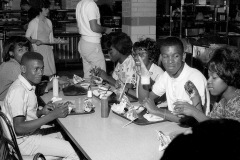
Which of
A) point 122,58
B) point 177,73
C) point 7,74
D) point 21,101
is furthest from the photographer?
point 122,58

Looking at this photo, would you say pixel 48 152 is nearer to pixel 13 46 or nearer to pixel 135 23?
pixel 13 46

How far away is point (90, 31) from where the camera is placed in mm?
4812

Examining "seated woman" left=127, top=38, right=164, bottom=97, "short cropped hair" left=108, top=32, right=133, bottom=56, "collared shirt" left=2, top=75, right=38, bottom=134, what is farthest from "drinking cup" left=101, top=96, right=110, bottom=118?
"short cropped hair" left=108, top=32, right=133, bottom=56

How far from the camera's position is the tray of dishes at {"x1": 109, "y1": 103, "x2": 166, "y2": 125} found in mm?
2402

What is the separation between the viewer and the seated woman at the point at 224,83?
2.14m

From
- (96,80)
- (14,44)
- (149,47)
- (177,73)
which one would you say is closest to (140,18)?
(96,80)

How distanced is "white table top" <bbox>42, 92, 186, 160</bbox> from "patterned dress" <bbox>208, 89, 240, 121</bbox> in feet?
0.85

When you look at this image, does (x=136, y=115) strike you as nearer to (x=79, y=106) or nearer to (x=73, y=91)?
(x=79, y=106)

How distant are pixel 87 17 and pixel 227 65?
115 inches

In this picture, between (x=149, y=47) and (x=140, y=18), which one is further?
(x=140, y=18)

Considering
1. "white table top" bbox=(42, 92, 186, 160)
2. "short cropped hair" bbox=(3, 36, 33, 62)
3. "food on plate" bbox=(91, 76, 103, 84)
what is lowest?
"white table top" bbox=(42, 92, 186, 160)

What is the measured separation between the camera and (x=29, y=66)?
260cm

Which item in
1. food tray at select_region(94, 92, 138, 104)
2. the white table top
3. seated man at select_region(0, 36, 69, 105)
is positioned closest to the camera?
Answer: the white table top

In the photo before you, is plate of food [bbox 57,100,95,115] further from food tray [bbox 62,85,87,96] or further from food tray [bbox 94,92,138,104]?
food tray [bbox 62,85,87,96]
